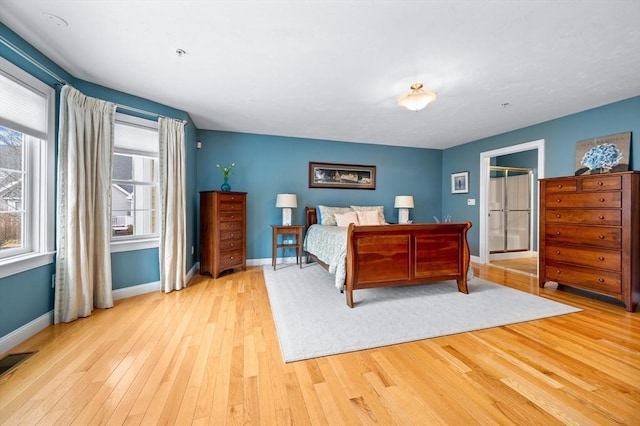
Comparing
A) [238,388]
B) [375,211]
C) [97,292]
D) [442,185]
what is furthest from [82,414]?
[442,185]

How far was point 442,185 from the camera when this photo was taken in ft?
19.3

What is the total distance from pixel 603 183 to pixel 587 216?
15.2 inches

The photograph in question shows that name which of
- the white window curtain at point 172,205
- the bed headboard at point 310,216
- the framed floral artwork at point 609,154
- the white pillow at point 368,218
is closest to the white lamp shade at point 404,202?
the white pillow at point 368,218

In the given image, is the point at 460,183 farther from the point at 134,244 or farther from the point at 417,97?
the point at 134,244

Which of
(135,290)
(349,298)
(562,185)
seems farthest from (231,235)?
(562,185)

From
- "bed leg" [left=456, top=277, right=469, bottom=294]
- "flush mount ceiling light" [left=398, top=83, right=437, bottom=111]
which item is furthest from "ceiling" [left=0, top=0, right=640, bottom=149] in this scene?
"bed leg" [left=456, top=277, right=469, bottom=294]

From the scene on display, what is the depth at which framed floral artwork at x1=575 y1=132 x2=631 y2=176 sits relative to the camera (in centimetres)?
303

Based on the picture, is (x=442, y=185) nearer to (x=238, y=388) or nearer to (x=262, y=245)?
(x=262, y=245)

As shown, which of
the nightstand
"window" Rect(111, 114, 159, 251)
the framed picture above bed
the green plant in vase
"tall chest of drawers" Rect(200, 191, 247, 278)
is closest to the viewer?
"window" Rect(111, 114, 159, 251)

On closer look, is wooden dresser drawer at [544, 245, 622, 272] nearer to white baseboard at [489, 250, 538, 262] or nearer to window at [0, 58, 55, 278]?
white baseboard at [489, 250, 538, 262]

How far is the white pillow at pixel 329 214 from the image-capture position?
4.59 meters

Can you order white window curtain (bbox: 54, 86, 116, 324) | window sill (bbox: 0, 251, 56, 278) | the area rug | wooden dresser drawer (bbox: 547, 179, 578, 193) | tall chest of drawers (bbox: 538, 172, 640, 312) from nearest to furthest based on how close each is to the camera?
window sill (bbox: 0, 251, 56, 278) < the area rug < white window curtain (bbox: 54, 86, 116, 324) < tall chest of drawers (bbox: 538, 172, 640, 312) < wooden dresser drawer (bbox: 547, 179, 578, 193)

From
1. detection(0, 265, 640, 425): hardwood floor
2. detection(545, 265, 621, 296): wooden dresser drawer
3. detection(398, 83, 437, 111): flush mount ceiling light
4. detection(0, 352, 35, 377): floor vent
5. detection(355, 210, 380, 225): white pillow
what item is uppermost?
detection(398, 83, 437, 111): flush mount ceiling light

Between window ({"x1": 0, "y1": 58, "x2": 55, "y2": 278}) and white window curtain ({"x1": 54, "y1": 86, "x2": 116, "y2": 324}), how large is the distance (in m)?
0.08
